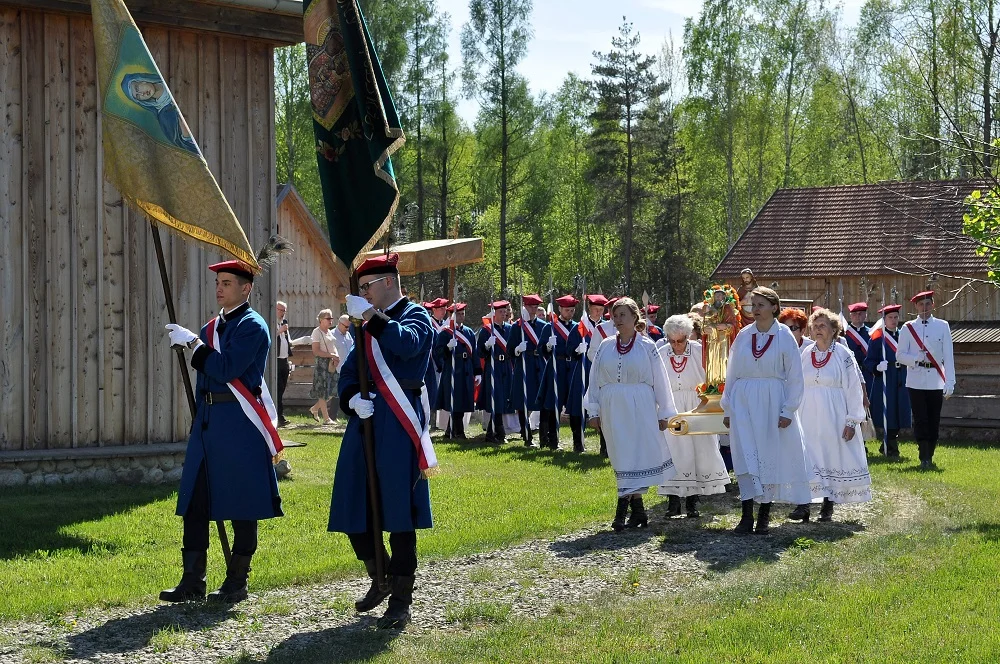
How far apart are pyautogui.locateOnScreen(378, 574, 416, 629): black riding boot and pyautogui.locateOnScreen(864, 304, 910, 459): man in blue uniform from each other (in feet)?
37.5

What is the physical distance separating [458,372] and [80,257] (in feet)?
A: 26.5

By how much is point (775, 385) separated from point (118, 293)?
6294 mm

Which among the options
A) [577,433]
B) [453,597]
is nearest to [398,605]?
[453,597]

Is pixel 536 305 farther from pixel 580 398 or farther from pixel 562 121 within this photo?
pixel 562 121

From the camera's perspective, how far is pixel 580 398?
56.9ft

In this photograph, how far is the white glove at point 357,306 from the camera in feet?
22.0

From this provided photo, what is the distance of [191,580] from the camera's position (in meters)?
7.43

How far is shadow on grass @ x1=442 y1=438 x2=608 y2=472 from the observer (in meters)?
15.2

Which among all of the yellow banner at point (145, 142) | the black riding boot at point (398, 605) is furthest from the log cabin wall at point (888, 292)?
the black riding boot at point (398, 605)

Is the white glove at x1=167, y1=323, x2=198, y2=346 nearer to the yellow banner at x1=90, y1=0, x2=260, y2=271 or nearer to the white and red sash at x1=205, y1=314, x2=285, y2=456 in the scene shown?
the white and red sash at x1=205, y1=314, x2=285, y2=456

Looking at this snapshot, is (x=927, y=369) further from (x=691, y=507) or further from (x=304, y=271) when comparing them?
(x=304, y=271)

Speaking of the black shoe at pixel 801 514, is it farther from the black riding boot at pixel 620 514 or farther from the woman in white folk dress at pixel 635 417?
the black riding boot at pixel 620 514

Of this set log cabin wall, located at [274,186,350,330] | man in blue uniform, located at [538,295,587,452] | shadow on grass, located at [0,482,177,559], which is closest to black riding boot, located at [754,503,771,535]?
shadow on grass, located at [0,482,177,559]

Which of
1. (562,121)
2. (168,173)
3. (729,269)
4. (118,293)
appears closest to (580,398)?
(118,293)
